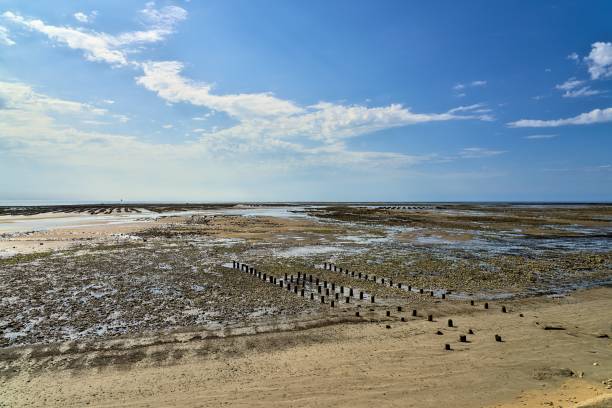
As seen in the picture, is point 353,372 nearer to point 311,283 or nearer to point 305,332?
point 305,332

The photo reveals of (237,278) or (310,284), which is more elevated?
(237,278)

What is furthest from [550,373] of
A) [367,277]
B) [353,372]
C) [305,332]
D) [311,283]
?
[311,283]

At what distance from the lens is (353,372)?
11508 millimetres

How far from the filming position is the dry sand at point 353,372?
9992mm

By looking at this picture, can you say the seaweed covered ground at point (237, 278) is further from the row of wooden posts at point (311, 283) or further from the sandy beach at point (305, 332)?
the row of wooden posts at point (311, 283)

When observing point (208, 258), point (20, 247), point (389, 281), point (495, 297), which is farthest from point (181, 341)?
point (20, 247)

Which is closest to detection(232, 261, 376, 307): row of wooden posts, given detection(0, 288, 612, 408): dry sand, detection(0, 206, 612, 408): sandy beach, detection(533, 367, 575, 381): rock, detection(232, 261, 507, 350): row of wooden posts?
detection(232, 261, 507, 350): row of wooden posts

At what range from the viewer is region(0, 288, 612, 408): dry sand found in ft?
32.8

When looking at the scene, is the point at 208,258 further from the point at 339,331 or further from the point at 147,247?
the point at 339,331

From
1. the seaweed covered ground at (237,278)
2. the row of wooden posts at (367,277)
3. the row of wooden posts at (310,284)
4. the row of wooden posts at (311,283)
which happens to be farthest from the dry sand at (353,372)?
the row of wooden posts at (367,277)

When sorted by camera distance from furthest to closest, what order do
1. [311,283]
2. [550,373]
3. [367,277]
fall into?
[367,277] < [311,283] < [550,373]

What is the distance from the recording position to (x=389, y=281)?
23.9m

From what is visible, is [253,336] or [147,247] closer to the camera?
[253,336]

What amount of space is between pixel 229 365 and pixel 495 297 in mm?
15263
